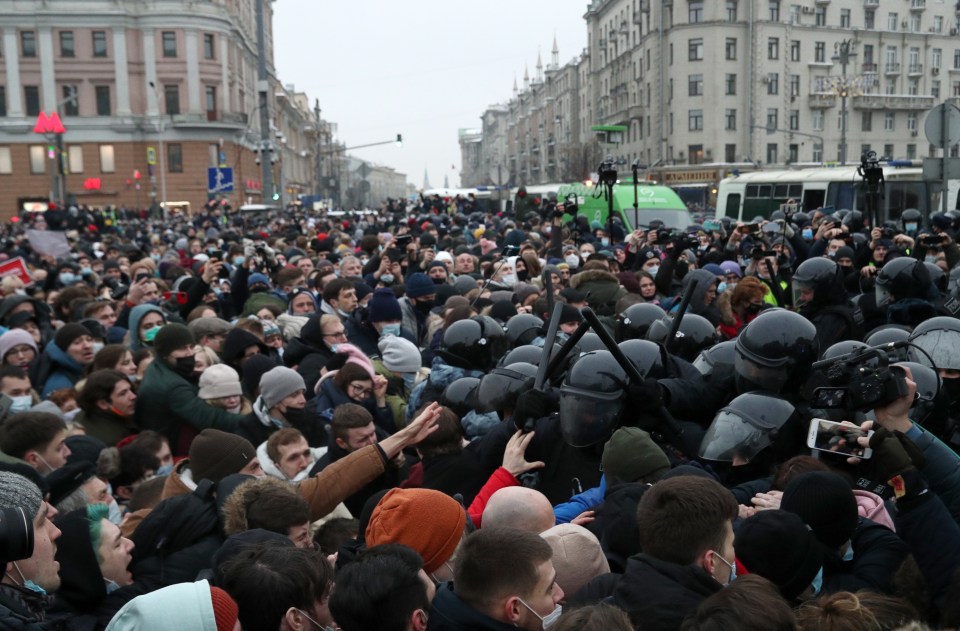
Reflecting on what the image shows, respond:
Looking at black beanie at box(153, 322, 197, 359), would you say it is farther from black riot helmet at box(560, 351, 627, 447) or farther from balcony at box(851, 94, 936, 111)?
balcony at box(851, 94, 936, 111)

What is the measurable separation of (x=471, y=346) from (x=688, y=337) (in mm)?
1374

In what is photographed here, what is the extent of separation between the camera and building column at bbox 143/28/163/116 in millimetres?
61969

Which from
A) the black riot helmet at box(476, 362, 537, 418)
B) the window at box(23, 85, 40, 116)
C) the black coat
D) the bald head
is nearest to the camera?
the black coat

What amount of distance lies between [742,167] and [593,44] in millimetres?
29956

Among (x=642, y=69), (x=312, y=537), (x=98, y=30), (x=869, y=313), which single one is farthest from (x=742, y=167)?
(x=312, y=537)

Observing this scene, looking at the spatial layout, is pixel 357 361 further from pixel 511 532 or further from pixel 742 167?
pixel 742 167

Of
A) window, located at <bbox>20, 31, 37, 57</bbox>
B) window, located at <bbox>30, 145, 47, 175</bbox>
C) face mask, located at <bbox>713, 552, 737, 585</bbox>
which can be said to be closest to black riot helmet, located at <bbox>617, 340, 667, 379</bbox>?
face mask, located at <bbox>713, 552, 737, 585</bbox>

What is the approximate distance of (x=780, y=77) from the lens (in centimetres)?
6712

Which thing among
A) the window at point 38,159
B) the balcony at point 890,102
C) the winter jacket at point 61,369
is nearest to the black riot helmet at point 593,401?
the winter jacket at point 61,369

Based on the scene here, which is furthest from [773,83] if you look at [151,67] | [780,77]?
[151,67]

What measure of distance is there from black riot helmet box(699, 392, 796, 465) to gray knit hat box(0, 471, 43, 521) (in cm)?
259

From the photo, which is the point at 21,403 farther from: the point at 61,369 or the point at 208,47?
the point at 208,47

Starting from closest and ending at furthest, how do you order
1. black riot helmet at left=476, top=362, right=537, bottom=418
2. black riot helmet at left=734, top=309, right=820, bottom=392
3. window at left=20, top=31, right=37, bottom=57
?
black riot helmet at left=734, top=309, right=820, bottom=392 < black riot helmet at left=476, top=362, right=537, bottom=418 < window at left=20, top=31, right=37, bottom=57

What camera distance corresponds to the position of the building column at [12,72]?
60750 millimetres
